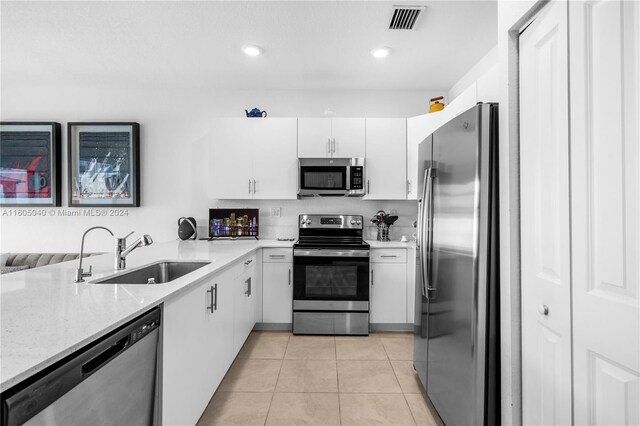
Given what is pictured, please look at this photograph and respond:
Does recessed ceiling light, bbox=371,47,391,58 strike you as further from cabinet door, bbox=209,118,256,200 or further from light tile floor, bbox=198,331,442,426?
light tile floor, bbox=198,331,442,426

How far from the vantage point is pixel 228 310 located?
7.18ft

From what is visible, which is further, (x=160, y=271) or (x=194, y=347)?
(x=160, y=271)

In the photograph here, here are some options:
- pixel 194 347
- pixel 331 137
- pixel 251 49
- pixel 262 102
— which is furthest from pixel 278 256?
pixel 251 49

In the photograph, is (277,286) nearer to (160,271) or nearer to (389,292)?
(389,292)

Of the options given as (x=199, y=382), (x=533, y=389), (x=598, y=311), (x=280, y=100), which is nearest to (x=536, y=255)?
(x=598, y=311)

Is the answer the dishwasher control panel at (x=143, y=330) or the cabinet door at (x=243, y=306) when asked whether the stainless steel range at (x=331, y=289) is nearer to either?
the cabinet door at (x=243, y=306)

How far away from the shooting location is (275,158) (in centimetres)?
347

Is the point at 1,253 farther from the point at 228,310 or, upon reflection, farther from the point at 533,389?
the point at 533,389

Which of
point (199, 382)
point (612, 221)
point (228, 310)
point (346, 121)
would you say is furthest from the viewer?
point (346, 121)

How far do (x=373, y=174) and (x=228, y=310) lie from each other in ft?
6.70

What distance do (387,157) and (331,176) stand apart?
0.63 meters

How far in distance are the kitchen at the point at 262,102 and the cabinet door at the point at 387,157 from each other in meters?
0.07

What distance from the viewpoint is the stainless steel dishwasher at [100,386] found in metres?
0.74

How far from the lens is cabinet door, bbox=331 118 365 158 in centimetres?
344
